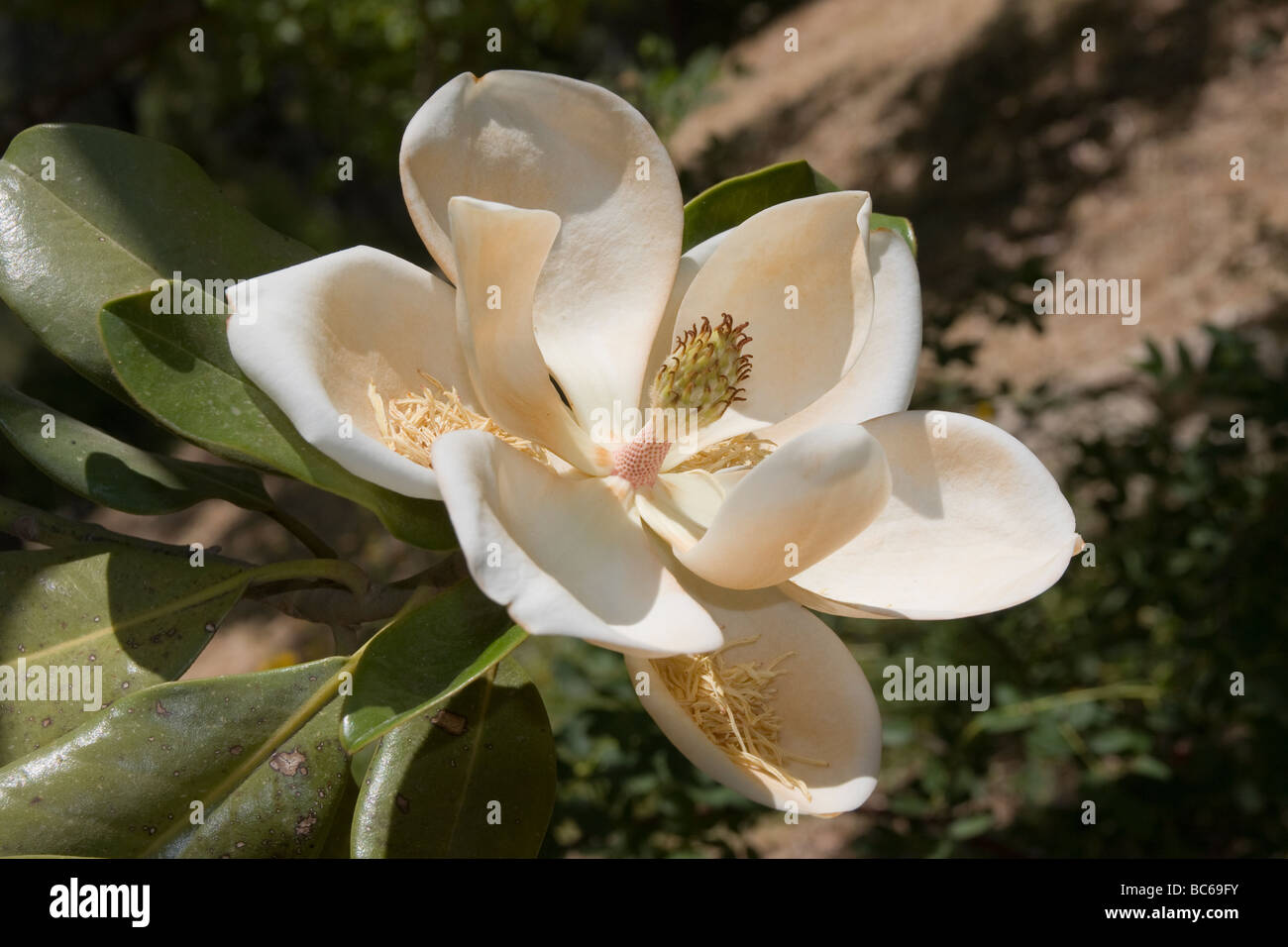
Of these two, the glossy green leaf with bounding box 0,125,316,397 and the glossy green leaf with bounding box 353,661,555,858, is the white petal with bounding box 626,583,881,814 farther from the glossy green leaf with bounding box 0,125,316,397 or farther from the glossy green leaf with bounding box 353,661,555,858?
the glossy green leaf with bounding box 0,125,316,397

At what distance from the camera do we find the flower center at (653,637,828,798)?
1021 millimetres

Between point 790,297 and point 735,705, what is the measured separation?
1.31 ft

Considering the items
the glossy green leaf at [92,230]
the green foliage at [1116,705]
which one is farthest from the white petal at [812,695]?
the green foliage at [1116,705]

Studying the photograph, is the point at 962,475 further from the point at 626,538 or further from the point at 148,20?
the point at 148,20

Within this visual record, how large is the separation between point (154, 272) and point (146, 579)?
0.31m

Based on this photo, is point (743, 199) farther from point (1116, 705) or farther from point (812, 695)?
point (1116, 705)

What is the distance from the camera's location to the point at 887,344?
3.63 ft

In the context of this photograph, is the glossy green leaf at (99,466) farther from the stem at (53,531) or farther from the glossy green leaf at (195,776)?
the glossy green leaf at (195,776)

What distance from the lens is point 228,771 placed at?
1064 millimetres

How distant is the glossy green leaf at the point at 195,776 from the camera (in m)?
1.00

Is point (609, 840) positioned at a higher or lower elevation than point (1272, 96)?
lower

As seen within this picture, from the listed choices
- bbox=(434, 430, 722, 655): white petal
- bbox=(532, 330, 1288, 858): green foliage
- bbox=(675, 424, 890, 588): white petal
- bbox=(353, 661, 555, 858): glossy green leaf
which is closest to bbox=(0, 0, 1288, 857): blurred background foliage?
bbox=(532, 330, 1288, 858): green foliage

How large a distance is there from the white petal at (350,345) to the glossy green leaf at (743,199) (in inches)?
11.5

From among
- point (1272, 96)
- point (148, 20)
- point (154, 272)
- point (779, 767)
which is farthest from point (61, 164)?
point (1272, 96)
